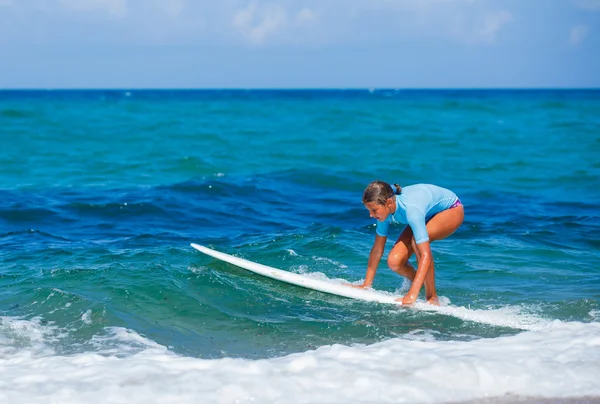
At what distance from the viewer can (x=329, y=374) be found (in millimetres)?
4949

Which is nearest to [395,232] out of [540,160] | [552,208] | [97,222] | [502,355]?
[552,208]

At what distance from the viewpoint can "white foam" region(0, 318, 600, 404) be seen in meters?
4.66

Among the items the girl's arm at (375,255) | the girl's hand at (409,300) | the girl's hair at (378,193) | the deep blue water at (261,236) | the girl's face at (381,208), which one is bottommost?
the deep blue water at (261,236)

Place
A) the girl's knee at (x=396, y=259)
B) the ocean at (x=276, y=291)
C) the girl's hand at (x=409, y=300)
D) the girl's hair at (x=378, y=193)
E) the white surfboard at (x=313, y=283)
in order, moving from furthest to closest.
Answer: the white surfboard at (x=313, y=283) → the girl's knee at (x=396, y=259) → the girl's hand at (x=409, y=300) → the girl's hair at (x=378, y=193) → the ocean at (x=276, y=291)

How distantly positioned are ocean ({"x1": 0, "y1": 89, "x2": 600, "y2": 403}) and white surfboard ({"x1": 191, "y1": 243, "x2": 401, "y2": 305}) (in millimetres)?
92

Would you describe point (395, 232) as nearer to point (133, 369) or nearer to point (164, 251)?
point (164, 251)

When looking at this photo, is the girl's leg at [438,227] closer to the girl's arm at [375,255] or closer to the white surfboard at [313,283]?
the white surfboard at [313,283]

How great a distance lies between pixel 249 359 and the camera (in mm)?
5496

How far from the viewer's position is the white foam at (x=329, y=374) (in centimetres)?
466

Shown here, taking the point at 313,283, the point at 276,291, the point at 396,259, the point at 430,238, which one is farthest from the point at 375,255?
the point at 276,291

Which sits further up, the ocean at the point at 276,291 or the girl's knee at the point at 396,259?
the girl's knee at the point at 396,259

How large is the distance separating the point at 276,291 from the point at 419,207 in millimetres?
1934

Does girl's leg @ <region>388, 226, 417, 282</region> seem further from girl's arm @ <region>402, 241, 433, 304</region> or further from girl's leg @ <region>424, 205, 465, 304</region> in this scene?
girl's arm @ <region>402, 241, 433, 304</region>

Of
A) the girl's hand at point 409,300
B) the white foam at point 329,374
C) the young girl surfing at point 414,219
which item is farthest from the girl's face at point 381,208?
the white foam at point 329,374
